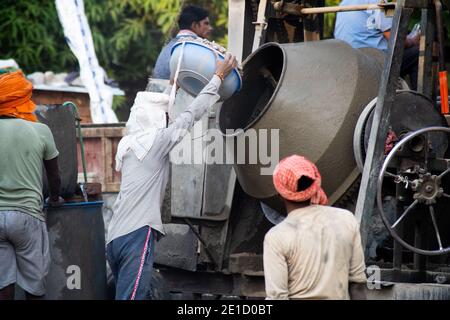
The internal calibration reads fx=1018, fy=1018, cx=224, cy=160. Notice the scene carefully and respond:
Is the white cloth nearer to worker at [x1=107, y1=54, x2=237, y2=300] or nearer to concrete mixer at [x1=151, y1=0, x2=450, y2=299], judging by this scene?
concrete mixer at [x1=151, y1=0, x2=450, y2=299]

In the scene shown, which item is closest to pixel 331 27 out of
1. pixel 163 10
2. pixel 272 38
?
pixel 163 10

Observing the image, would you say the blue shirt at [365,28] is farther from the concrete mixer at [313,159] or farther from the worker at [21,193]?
the worker at [21,193]

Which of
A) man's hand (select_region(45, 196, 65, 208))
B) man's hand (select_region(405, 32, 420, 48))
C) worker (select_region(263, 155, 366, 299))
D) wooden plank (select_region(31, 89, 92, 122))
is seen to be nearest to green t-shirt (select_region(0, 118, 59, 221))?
man's hand (select_region(45, 196, 65, 208))

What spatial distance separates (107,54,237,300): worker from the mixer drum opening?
27.3 inches

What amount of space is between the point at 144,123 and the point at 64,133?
866 millimetres

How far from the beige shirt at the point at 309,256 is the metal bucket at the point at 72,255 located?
215 cm

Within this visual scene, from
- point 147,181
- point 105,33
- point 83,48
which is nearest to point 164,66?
point 147,181

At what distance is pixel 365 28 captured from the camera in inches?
271

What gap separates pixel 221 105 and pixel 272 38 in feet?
2.75

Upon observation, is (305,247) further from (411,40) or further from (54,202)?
(411,40)

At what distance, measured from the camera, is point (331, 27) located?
10844 millimetres

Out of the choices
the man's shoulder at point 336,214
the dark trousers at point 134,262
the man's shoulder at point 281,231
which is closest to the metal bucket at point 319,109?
the dark trousers at point 134,262

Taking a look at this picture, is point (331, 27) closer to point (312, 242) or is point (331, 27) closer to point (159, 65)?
point (159, 65)

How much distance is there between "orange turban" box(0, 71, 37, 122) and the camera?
5.53m
